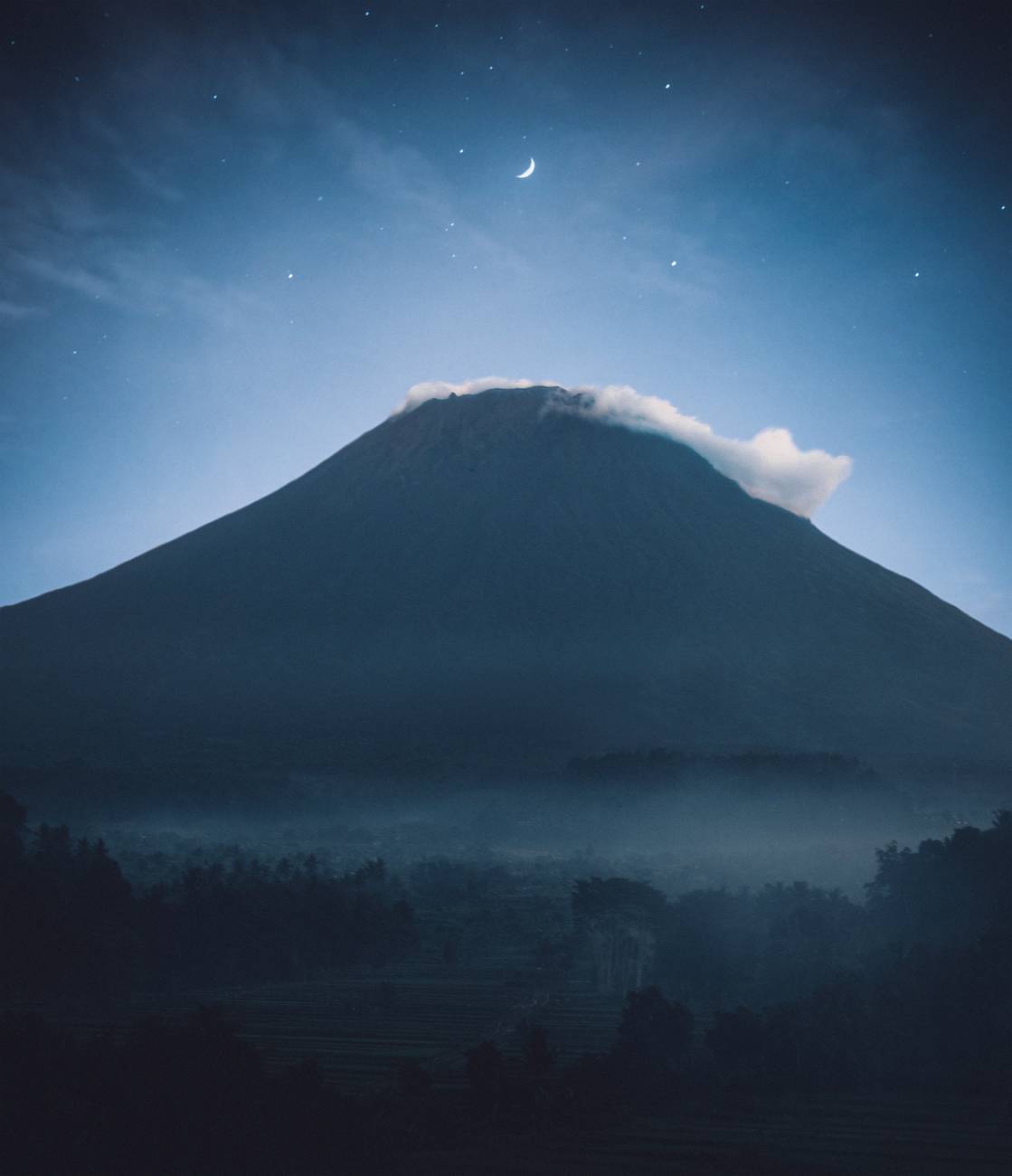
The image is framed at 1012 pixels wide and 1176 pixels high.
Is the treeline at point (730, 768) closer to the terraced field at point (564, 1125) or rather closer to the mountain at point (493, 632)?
the mountain at point (493, 632)

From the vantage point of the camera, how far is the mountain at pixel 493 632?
Result: 125562mm

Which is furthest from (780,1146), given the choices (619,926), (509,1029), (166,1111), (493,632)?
(493,632)

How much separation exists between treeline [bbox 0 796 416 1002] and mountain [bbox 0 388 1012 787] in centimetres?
5232

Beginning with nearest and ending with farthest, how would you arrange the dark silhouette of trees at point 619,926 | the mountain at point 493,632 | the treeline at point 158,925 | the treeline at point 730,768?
the treeline at point 158,925, the dark silhouette of trees at point 619,926, the treeline at point 730,768, the mountain at point 493,632

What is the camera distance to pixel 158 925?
49.6m

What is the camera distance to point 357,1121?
24.7 metres

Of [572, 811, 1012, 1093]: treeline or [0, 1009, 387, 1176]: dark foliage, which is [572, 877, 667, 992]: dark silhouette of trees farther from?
[0, 1009, 387, 1176]: dark foliage

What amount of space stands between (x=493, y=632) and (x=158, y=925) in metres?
104

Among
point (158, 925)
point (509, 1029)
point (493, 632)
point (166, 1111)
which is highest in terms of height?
point (493, 632)

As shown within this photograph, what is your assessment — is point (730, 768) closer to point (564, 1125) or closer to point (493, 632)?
point (493, 632)

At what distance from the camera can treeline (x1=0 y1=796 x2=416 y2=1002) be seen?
42.8 m

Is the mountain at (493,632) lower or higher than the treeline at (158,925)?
higher

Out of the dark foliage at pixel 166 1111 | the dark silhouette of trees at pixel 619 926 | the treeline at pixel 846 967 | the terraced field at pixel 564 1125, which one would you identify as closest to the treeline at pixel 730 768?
the dark silhouette of trees at pixel 619 926

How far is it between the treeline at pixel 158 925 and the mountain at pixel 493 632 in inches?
2060
